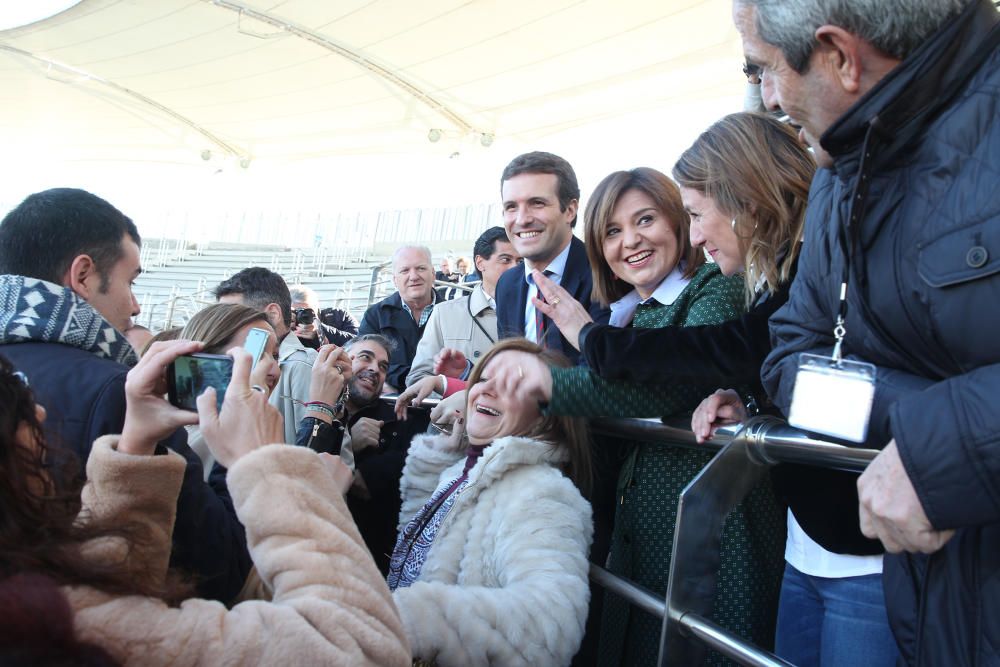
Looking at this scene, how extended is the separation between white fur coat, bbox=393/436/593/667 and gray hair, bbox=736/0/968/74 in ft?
3.31

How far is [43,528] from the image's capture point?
0.91 meters

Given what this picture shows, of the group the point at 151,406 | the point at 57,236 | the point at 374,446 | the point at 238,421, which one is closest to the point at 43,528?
the point at 238,421

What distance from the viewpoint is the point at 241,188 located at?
26.5m

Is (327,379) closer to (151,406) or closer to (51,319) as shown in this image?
(51,319)

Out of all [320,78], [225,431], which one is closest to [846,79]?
[225,431]

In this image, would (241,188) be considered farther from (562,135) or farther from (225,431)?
(225,431)

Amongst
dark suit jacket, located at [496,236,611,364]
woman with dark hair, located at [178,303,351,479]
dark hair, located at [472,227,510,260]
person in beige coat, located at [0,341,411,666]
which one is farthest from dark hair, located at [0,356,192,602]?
dark hair, located at [472,227,510,260]

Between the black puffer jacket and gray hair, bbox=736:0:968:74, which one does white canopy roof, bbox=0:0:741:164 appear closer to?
gray hair, bbox=736:0:968:74

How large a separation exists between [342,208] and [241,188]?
417cm

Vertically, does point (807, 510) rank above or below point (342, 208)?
below

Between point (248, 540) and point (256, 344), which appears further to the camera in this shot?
point (256, 344)

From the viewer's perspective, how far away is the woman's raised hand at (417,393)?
2.74 meters

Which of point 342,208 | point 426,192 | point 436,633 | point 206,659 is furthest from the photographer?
point 342,208

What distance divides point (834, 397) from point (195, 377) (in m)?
1.05
